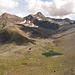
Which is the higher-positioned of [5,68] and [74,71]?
[74,71]

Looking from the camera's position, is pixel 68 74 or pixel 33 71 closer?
pixel 68 74

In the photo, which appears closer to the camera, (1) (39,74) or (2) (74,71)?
(2) (74,71)

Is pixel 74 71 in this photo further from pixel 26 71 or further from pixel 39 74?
pixel 26 71

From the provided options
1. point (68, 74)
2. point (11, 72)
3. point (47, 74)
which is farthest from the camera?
point (11, 72)

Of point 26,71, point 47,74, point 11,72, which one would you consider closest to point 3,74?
point 11,72

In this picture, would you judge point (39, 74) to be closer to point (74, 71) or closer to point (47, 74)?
point (47, 74)

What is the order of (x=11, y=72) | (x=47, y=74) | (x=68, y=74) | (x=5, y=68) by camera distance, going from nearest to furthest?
(x=68, y=74) → (x=47, y=74) → (x=11, y=72) → (x=5, y=68)

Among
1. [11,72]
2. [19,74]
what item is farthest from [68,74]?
[11,72]

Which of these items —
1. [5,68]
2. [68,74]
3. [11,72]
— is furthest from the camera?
[5,68]

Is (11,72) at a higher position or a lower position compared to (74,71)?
lower
